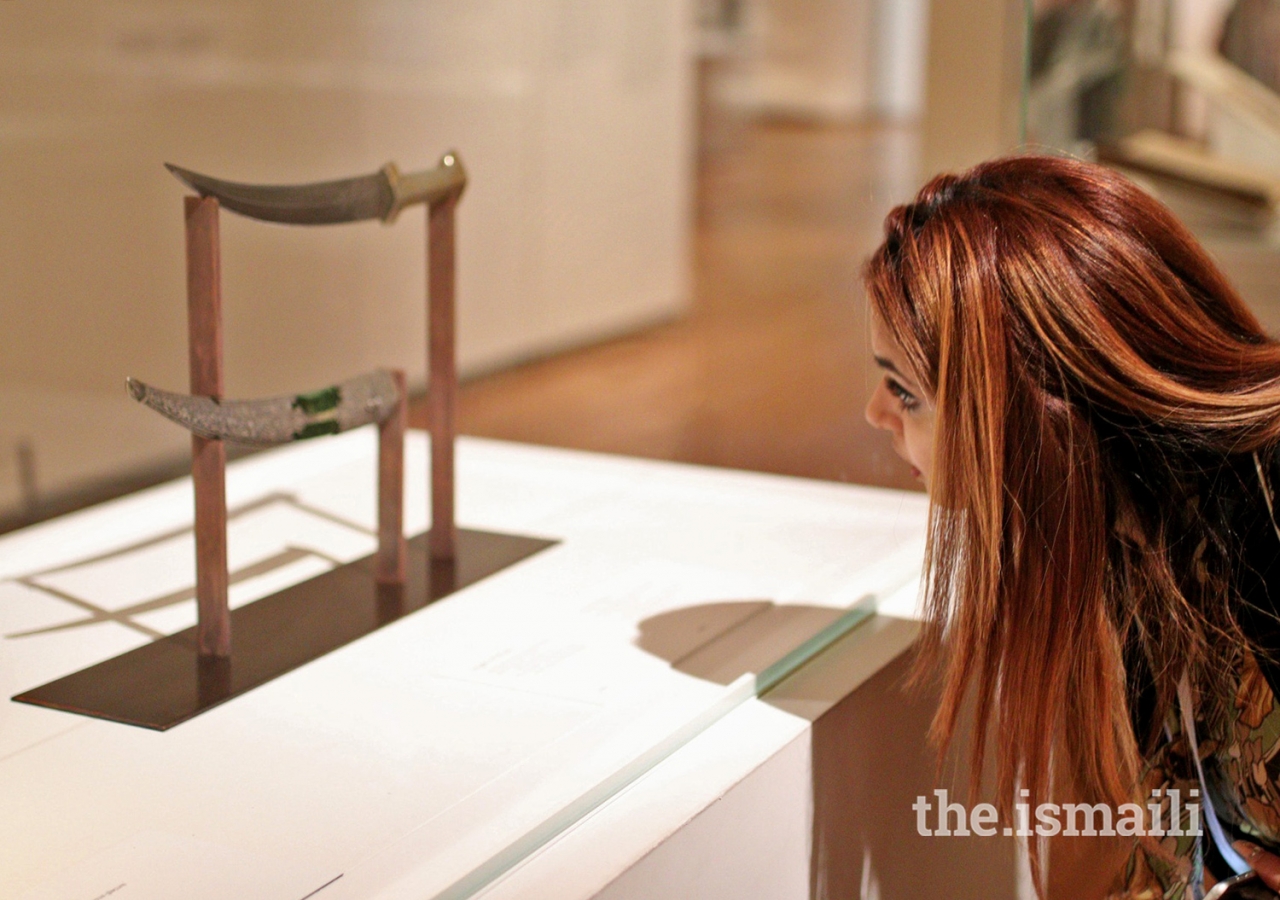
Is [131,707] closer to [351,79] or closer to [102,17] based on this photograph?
[102,17]

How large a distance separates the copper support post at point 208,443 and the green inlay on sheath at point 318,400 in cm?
8

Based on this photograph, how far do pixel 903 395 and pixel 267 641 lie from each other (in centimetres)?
49

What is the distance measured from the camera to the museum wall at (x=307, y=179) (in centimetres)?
133

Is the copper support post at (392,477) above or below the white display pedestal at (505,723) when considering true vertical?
above

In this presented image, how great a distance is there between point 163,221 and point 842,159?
27.8 inches

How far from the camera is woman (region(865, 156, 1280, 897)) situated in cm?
87

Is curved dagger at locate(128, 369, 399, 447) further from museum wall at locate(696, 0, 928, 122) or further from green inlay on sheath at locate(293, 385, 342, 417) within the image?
museum wall at locate(696, 0, 928, 122)

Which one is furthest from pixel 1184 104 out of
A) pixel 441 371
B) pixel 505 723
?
pixel 505 723

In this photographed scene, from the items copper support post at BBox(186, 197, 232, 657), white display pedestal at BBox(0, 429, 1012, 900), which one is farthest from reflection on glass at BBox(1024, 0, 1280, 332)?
copper support post at BBox(186, 197, 232, 657)

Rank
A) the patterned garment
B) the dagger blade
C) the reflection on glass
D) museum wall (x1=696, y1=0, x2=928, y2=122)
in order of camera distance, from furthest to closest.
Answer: the reflection on glass
museum wall (x1=696, y1=0, x2=928, y2=122)
the dagger blade
the patterned garment

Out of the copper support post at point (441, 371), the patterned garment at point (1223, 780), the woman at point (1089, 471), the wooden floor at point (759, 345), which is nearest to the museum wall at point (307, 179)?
the wooden floor at point (759, 345)

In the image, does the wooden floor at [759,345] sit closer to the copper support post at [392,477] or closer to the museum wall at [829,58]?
the museum wall at [829,58]

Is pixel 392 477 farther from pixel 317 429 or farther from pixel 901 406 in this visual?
pixel 901 406

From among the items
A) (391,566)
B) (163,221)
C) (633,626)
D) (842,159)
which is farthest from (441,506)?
(842,159)
